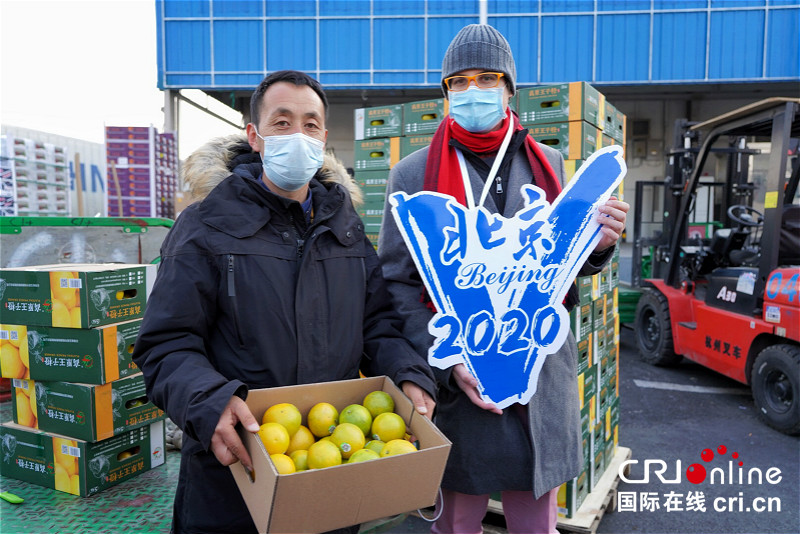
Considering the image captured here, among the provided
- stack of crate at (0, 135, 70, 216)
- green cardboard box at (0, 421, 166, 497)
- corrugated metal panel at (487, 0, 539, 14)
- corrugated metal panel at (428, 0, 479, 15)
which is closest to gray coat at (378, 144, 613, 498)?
green cardboard box at (0, 421, 166, 497)

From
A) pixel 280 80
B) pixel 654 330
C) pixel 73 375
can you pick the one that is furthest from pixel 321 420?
pixel 654 330

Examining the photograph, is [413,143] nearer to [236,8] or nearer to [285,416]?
[285,416]

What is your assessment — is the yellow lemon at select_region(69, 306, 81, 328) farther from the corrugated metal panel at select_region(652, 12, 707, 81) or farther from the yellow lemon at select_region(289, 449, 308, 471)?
the corrugated metal panel at select_region(652, 12, 707, 81)

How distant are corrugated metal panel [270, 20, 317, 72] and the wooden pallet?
1210 centimetres

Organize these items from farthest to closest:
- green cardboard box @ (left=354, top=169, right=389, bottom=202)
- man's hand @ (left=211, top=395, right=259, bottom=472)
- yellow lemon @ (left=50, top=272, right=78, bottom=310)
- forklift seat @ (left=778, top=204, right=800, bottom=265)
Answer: forklift seat @ (left=778, top=204, right=800, bottom=265)
green cardboard box @ (left=354, top=169, right=389, bottom=202)
yellow lemon @ (left=50, top=272, right=78, bottom=310)
man's hand @ (left=211, top=395, right=259, bottom=472)

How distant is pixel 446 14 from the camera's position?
43.6ft

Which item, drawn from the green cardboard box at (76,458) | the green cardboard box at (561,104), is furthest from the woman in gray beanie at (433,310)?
the green cardboard box at (76,458)

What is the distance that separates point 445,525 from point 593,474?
5.81 ft

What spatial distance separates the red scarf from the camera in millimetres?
1913

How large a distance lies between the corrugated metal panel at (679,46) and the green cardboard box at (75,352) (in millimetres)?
13235

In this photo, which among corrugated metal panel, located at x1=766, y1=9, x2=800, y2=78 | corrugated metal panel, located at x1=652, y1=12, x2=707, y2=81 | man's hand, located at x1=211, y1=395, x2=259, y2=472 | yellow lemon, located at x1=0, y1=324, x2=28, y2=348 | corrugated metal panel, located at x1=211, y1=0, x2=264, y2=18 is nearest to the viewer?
man's hand, located at x1=211, y1=395, x2=259, y2=472

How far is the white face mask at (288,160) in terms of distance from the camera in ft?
5.58

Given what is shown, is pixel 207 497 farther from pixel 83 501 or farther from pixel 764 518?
pixel 764 518

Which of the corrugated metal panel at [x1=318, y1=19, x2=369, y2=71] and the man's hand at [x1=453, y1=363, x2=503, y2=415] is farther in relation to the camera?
the corrugated metal panel at [x1=318, y1=19, x2=369, y2=71]
